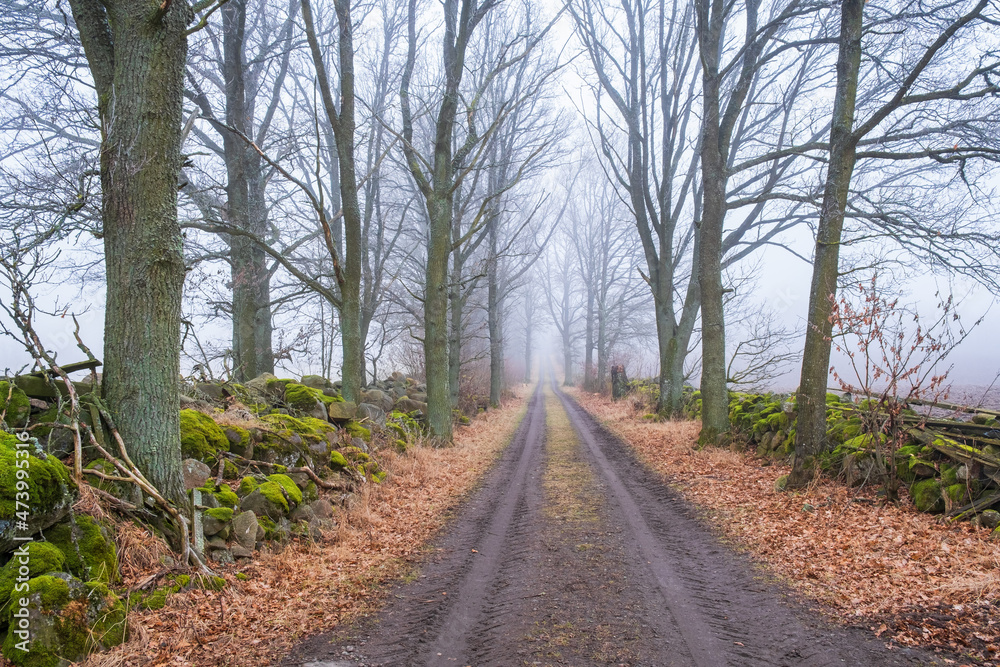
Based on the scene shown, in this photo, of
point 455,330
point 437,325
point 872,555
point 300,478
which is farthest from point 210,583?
point 455,330

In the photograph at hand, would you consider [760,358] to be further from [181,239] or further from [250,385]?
[181,239]

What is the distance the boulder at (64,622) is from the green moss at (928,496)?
750cm

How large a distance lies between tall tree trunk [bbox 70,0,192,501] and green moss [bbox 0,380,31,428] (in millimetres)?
765

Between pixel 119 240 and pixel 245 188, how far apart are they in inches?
281

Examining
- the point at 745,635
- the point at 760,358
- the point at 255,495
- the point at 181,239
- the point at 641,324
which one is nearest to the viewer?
the point at 745,635

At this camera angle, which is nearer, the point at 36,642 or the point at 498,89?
the point at 36,642

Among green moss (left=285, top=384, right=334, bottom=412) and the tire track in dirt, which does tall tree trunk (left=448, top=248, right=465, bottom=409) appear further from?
the tire track in dirt

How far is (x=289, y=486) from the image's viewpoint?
570 centimetres

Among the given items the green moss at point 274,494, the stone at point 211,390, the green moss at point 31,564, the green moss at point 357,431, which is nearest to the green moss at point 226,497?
the green moss at point 274,494

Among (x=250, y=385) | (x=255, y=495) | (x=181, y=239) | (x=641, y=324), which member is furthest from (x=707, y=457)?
(x=641, y=324)

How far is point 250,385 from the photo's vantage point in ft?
26.9

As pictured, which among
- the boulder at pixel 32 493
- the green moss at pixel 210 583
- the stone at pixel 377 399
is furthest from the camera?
the stone at pixel 377 399

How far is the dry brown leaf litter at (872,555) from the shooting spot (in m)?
3.44

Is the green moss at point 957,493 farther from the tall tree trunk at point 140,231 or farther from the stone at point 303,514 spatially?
the tall tree trunk at point 140,231
